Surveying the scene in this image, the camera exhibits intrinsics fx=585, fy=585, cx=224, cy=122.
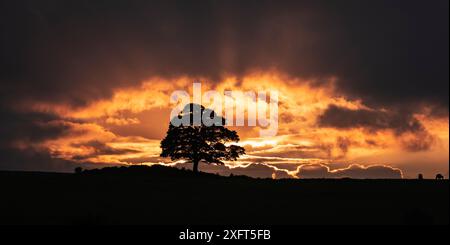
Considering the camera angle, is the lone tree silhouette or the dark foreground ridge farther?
the lone tree silhouette

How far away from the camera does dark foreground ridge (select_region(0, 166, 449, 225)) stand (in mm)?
33469

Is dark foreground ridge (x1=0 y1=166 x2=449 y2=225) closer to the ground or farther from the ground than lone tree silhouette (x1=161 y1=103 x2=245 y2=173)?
closer to the ground

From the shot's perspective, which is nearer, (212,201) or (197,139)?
(212,201)

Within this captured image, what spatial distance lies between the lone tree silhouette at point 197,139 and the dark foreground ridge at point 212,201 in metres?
20.8

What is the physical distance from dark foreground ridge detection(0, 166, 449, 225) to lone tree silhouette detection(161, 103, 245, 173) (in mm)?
20757

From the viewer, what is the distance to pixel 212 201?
38.4 meters

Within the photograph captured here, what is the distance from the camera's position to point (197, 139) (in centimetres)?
7031

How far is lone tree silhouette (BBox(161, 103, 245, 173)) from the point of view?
69625 mm

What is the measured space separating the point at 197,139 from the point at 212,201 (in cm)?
3219

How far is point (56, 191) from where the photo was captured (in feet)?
134

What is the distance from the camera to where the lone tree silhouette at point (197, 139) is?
6962cm
